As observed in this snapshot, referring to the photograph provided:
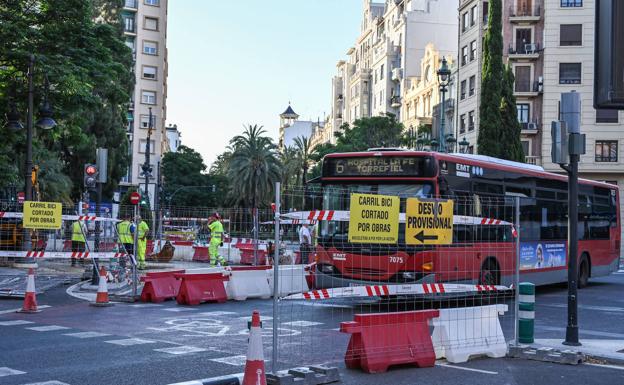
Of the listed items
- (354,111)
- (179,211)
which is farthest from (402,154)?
(354,111)

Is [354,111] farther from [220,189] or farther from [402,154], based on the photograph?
[402,154]

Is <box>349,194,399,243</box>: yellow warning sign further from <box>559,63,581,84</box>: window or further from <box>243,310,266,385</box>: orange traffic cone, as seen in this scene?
<box>559,63,581,84</box>: window

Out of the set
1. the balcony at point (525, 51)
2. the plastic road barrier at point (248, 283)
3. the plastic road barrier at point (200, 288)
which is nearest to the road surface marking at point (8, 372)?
the plastic road barrier at point (200, 288)

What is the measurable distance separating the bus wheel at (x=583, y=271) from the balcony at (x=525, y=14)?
35682 millimetres

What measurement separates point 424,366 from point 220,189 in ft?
302

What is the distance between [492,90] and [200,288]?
1456 inches

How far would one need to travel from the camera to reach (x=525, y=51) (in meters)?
54.7

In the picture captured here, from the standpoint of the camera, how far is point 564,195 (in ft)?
68.3

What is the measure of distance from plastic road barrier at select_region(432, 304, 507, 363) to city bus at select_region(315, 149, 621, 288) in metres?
1.05

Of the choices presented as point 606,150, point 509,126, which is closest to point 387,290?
point 509,126

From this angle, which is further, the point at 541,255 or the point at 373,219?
the point at 541,255

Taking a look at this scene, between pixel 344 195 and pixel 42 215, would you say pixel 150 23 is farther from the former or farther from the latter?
pixel 344 195

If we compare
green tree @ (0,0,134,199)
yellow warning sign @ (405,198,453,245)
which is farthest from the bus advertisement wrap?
green tree @ (0,0,134,199)

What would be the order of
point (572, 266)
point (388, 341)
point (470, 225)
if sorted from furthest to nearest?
point (470, 225) → point (572, 266) → point (388, 341)
